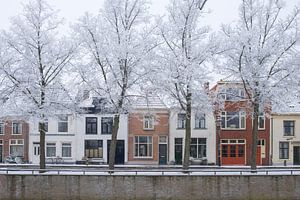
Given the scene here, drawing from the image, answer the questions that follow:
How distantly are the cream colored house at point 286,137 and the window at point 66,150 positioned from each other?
57.8ft

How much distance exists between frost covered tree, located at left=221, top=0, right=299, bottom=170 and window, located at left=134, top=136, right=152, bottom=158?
16.1m

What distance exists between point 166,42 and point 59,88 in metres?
6.55

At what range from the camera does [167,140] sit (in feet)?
146

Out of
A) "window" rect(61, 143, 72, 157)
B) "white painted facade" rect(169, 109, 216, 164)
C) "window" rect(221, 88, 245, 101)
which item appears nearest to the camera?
"window" rect(221, 88, 245, 101)

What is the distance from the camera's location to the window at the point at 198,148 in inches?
1741

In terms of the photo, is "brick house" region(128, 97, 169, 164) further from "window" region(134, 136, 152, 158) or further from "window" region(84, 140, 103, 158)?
"window" region(84, 140, 103, 158)

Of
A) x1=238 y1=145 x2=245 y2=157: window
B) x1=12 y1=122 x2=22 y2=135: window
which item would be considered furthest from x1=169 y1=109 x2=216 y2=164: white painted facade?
x1=12 y1=122 x2=22 y2=135: window

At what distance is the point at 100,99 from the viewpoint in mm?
29172

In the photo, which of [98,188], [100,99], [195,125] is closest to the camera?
[98,188]

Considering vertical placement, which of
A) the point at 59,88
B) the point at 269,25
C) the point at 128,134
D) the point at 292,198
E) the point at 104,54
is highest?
the point at 269,25

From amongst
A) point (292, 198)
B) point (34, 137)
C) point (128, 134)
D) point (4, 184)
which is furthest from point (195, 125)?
point (4, 184)

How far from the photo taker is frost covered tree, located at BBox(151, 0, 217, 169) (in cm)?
2792

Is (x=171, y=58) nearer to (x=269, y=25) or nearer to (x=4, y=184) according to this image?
(x=269, y=25)

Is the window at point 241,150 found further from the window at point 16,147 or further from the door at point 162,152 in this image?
the window at point 16,147
